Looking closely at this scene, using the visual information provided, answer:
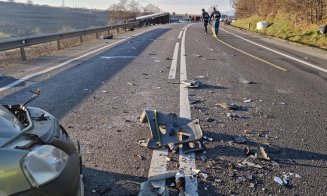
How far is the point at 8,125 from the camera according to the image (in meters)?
2.27

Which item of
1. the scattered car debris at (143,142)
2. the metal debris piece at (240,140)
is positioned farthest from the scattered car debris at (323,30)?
the scattered car debris at (143,142)

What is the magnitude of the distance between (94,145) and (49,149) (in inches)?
90.0

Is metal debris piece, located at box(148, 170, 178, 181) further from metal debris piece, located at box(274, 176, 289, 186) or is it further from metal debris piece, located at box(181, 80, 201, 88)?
metal debris piece, located at box(181, 80, 201, 88)

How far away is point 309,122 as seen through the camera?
212 inches

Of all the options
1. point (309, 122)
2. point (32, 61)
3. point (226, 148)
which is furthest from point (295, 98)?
point (32, 61)

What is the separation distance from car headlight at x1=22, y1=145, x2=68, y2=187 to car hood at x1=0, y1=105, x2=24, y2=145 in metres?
0.20

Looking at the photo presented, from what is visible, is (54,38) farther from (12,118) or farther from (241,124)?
(12,118)

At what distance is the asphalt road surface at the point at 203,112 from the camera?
11.8ft

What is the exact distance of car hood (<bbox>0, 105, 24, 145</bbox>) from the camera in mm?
2073

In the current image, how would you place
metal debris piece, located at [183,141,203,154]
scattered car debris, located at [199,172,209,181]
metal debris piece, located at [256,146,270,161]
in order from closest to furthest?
1. scattered car debris, located at [199,172,209,181]
2. metal debris piece, located at [256,146,270,161]
3. metal debris piece, located at [183,141,203,154]

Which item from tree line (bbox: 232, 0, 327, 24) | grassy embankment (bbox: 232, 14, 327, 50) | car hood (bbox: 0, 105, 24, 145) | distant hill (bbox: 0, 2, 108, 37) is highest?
tree line (bbox: 232, 0, 327, 24)

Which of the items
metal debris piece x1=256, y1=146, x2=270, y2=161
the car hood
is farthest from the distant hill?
the car hood

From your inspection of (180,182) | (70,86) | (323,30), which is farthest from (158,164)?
(323,30)

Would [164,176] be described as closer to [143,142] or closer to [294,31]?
[143,142]
